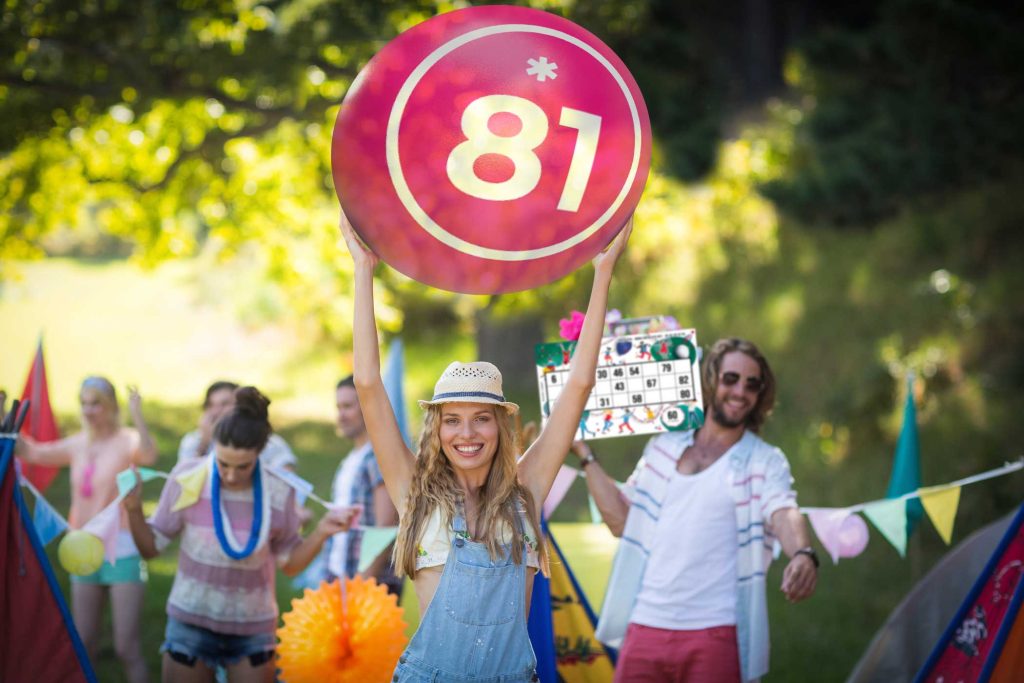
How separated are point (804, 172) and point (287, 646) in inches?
292

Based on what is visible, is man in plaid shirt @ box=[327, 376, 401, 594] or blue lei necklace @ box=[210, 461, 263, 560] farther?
man in plaid shirt @ box=[327, 376, 401, 594]

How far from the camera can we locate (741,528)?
12.3 ft

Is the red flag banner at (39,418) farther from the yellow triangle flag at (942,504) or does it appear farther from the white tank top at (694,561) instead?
the yellow triangle flag at (942,504)

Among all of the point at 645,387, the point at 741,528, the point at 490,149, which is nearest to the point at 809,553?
the point at 741,528

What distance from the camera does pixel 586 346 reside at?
114 inches

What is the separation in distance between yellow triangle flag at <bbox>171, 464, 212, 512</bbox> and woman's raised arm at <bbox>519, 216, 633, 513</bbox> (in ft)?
5.46

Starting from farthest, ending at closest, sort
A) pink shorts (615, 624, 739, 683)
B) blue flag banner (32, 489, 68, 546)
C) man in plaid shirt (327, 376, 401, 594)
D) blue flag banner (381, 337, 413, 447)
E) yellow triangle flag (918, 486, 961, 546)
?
blue flag banner (381, 337, 413, 447)
man in plaid shirt (327, 376, 401, 594)
yellow triangle flag (918, 486, 961, 546)
blue flag banner (32, 489, 68, 546)
pink shorts (615, 624, 739, 683)

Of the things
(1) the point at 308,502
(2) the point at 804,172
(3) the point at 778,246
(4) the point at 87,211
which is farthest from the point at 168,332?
(2) the point at 804,172

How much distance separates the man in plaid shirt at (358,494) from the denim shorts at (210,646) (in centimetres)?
76

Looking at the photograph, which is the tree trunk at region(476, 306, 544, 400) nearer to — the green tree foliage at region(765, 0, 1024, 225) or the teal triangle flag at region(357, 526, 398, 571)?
the green tree foliage at region(765, 0, 1024, 225)

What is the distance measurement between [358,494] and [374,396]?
7.11ft

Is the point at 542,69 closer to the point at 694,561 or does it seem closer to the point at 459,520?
the point at 459,520

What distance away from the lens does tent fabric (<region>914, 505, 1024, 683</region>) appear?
145 inches

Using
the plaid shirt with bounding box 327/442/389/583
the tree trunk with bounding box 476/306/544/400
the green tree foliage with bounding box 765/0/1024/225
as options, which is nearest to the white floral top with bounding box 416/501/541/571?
the plaid shirt with bounding box 327/442/389/583
